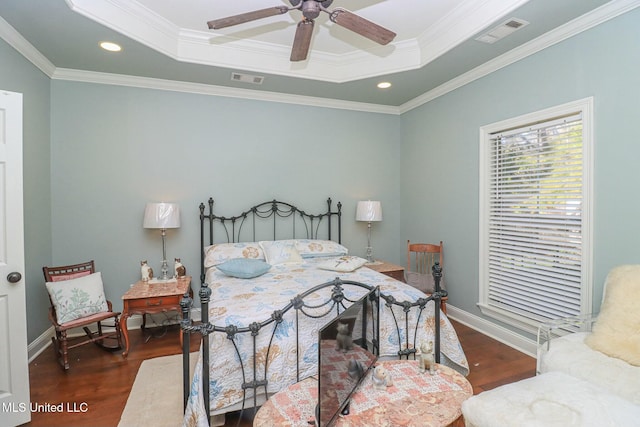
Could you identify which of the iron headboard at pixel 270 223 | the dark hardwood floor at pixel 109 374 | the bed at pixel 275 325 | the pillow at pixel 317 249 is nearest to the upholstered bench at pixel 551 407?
the bed at pixel 275 325

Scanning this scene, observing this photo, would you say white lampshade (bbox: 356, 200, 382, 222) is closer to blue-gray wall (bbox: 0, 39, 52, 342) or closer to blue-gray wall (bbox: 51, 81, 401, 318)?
blue-gray wall (bbox: 51, 81, 401, 318)

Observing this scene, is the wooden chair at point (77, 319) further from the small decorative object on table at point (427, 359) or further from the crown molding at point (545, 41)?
the crown molding at point (545, 41)

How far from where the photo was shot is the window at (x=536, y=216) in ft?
8.54

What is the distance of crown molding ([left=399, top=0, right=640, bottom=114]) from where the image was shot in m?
2.31

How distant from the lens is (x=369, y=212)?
4211 mm

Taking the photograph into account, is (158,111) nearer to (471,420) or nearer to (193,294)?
(193,294)

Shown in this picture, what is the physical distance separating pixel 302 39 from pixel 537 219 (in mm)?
2544

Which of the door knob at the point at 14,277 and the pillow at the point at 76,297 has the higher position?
the door knob at the point at 14,277

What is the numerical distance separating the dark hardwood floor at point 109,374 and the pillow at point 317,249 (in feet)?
4.85

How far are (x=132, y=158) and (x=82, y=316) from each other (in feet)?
5.61

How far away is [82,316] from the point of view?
2.86 meters

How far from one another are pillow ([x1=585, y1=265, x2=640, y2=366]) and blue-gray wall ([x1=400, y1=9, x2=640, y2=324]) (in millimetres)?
300

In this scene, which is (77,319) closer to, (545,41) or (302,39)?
(302,39)

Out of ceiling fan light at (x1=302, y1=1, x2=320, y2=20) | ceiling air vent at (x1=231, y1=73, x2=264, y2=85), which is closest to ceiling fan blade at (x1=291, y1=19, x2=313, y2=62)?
ceiling fan light at (x1=302, y1=1, x2=320, y2=20)
